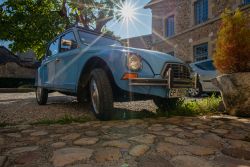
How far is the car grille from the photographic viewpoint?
3.52 m

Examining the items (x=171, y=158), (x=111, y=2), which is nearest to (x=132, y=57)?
(x=171, y=158)

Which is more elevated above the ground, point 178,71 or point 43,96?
point 178,71

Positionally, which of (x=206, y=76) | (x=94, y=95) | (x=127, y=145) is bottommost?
(x=127, y=145)

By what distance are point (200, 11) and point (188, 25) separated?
1166mm

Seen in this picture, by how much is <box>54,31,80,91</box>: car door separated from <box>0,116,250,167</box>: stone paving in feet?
4.45

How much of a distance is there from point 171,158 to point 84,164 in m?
0.72

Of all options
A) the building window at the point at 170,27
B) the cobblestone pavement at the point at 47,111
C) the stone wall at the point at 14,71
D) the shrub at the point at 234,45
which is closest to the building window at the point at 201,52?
the building window at the point at 170,27

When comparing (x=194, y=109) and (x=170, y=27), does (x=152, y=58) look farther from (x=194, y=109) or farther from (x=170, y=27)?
(x=170, y=27)

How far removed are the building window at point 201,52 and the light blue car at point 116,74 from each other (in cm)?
1051

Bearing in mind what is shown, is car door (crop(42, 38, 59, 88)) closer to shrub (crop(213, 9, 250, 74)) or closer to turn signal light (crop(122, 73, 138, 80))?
turn signal light (crop(122, 73, 138, 80))

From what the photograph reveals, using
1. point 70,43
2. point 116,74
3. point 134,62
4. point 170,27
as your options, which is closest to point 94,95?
point 116,74

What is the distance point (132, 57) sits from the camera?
3.24 metres

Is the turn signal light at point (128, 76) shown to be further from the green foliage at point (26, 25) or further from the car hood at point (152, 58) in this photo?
the green foliage at point (26, 25)

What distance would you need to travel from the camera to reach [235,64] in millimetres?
4184
